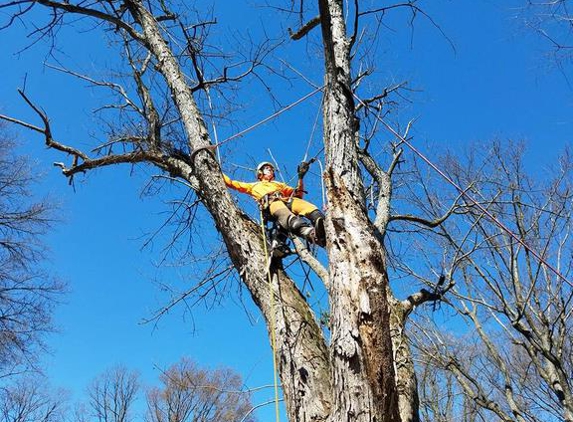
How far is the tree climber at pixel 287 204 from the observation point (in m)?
3.16

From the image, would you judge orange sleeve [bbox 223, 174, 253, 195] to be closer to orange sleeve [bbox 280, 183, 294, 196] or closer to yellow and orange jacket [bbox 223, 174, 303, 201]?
yellow and orange jacket [bbox 223, 174, 303, 201]

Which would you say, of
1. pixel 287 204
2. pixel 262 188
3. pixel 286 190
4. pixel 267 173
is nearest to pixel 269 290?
pixel 287 204

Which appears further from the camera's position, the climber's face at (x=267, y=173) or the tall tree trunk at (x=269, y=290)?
the climber's face at (x=267, y=173)

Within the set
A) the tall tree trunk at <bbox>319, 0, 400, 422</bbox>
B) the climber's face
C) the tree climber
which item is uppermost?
the climber's face

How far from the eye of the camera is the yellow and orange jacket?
3941 millimetres

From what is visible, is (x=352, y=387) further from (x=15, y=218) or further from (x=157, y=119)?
(x=15, y=218)

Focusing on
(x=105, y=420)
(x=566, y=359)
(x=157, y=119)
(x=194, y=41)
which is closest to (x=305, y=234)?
(x=157, y=119)

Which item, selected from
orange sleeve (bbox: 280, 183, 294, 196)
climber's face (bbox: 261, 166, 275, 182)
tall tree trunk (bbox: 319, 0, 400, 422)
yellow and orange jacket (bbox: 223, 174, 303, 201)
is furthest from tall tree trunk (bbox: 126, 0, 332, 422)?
climber's face (bbox: 261, 166, 275, 182)

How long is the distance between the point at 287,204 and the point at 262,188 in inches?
19.5

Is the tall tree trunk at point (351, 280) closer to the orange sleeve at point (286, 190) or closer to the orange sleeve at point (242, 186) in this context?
the orange sleeve at point (286, 190)

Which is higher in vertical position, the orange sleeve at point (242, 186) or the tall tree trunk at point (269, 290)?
the orange sleeve at point (242, 186)

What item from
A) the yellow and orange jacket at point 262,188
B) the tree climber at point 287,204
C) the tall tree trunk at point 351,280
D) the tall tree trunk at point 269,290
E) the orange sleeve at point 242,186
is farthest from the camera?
the orange sleeve at point 242,186

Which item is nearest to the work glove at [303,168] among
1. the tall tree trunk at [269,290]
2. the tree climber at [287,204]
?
the tree climber at [287,204]

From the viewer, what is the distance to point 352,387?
1877 millimetres
